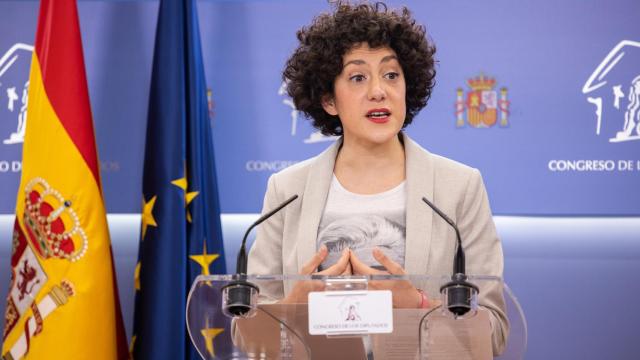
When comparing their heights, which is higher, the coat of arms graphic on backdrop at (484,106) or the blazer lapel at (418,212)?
the coat of arms graphic on backdrop at (484,106)

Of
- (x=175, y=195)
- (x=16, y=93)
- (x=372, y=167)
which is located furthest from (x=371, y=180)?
(x=16, y=93)

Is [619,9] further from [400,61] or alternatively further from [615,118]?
[400,61]

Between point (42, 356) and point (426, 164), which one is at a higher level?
point (426, 164)

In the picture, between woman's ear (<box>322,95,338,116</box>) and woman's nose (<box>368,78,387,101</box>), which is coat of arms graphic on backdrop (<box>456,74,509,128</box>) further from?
woman's nose (<box>368,78,387,101</box>)

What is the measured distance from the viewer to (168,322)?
3.02 metres

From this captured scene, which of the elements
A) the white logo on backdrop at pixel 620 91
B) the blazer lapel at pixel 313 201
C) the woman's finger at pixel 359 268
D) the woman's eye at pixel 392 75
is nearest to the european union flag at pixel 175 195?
the blazer lapel at pixel 313 201

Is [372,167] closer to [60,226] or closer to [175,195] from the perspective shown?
[175,195]

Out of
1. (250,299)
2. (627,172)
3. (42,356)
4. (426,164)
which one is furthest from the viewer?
(627,172)

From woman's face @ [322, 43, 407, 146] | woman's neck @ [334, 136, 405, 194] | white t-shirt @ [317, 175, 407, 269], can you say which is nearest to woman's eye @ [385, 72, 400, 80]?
woman's face @ [322, 43, 407, 146]

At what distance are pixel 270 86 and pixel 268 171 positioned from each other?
380 millimetres

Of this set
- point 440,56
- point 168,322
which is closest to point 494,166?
point 440,56

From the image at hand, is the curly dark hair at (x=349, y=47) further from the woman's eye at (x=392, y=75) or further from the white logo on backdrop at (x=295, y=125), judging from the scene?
the white logo on backdrop at (x=295, y=125)

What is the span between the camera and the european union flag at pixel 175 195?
3033mm

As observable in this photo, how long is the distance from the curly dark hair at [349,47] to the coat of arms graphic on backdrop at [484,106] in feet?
3.25
